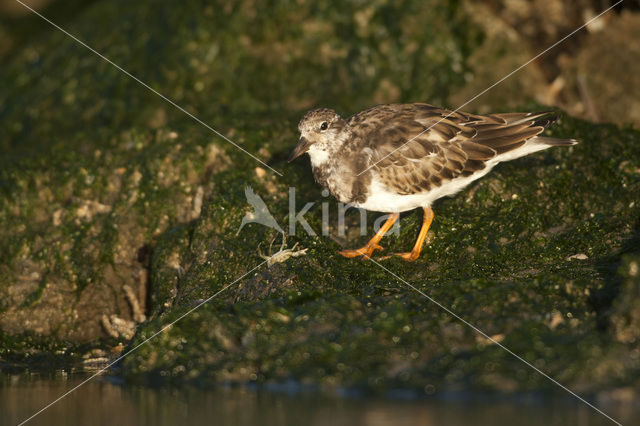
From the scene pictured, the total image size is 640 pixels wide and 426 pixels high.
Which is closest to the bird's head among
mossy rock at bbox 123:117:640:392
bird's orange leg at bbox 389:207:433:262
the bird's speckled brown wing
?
the bird's speckled brown wing

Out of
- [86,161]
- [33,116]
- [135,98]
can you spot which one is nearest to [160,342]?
[86,161]

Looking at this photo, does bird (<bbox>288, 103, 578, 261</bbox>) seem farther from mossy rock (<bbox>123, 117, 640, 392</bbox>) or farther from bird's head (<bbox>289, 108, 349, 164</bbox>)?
mossy rock (<bbox>123, 117, 640, 392</bbox>)

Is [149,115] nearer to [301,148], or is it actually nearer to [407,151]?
[301,148]

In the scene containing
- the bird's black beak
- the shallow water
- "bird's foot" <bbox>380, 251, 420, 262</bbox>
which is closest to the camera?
the shallow water

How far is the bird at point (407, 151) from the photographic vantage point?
7.03 m

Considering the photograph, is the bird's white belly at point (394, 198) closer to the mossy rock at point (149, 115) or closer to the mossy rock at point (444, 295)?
the mossy rock at point (444, 295)

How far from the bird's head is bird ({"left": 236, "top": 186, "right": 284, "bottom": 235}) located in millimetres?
610

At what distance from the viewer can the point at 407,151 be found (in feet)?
23.5

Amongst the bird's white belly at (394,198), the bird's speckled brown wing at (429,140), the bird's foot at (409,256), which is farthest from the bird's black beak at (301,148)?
the bird's foot at (409,256)

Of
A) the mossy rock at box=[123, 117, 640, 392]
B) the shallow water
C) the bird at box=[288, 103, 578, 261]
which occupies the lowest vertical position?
the shallow water

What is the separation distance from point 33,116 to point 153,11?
2429 millimetres

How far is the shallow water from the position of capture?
4324 mm

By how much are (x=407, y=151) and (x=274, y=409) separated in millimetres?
3366

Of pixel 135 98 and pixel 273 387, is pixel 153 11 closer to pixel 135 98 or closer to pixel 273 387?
pixel 135 98
